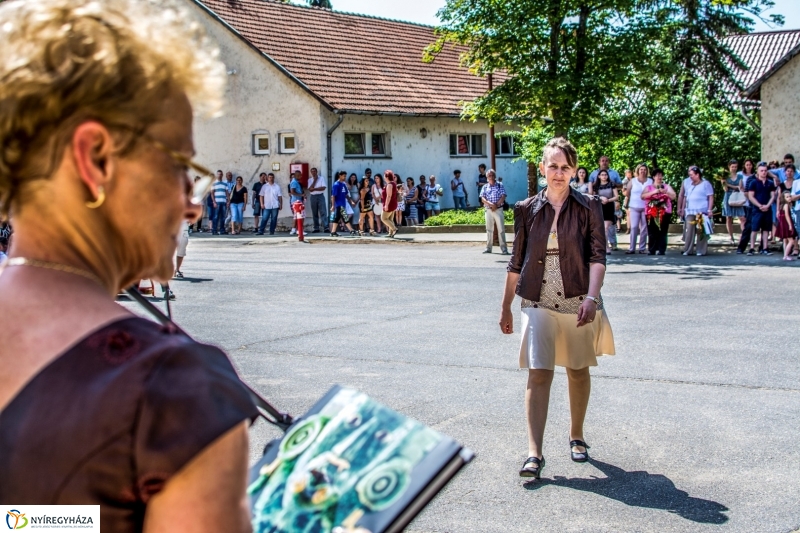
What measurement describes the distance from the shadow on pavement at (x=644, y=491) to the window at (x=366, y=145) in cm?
2793

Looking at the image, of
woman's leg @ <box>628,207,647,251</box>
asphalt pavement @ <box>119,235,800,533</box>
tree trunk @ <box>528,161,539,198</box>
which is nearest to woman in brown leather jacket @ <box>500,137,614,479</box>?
asphalt pavement @ <box>119,235,800,533</box>

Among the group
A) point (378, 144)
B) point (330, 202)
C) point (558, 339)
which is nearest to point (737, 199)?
point (330, 202)

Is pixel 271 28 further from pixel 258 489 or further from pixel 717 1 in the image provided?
pixel 258 489

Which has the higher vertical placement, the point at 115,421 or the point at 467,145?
the point at 467,145

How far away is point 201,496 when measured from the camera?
1350mm

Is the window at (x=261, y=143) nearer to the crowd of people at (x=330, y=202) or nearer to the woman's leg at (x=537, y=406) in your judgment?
the crowd of people at (x=330, y=202)

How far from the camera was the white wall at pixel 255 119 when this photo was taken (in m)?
32.4

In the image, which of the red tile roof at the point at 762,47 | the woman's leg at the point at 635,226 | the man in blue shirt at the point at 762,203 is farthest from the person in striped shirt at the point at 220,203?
the red tile roof at the point at 762,47

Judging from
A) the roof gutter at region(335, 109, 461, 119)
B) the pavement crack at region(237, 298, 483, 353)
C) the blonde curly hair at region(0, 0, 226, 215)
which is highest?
the roof gutter at region(335, 109, 461, 119)

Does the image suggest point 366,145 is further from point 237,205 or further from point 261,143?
point 237,205

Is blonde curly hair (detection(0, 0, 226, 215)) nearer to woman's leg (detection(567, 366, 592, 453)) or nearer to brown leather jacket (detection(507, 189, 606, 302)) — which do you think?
brown leather jacket (detection(507, 189, 606, 302))

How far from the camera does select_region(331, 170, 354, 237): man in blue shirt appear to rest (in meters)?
28.6

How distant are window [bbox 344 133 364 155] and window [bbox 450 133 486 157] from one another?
4332 millimetres

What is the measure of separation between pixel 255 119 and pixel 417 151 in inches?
227
